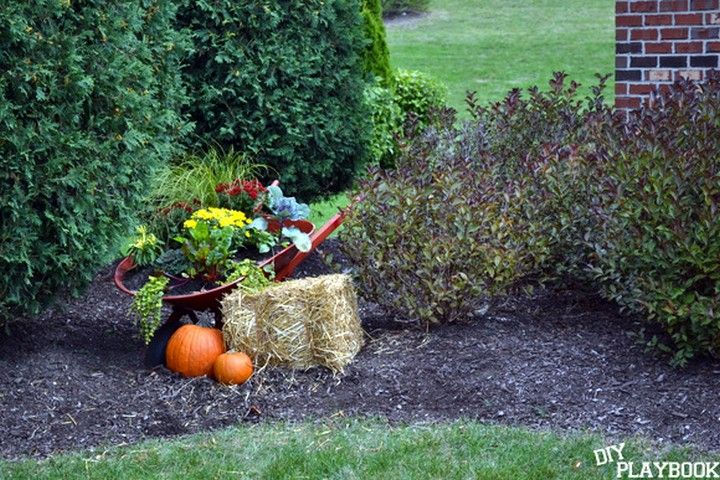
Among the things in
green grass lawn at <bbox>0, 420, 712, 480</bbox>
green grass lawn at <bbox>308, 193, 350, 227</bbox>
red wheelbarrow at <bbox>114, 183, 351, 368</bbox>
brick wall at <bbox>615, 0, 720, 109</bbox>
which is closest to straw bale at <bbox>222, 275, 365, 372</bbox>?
red wheelbarrow at <bbox>114, 183, 351, 368</bbox>

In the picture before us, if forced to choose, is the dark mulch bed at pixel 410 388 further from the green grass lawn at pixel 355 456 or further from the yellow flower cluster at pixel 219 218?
the yellow flower cluster at pixel 219 218

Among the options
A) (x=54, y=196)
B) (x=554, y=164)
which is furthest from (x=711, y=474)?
(x=54, y=196)

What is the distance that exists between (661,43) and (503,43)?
18.0 m

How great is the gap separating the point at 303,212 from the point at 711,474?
2.87m

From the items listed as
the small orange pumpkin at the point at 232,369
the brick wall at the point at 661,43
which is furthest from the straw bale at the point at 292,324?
the brick wall at the point at 661,43

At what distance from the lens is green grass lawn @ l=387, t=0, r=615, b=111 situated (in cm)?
2112

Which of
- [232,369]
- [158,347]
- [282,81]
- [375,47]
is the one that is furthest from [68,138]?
[375,47]

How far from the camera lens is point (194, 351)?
546 cm

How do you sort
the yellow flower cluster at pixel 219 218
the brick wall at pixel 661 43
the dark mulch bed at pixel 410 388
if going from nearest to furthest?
1. the dark mulch bed at pixel 410 388
2. the yellow flower cluster at pixel 219 218
3. the brick wall at pixel 661 43

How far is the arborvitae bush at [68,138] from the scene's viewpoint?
16.5ft

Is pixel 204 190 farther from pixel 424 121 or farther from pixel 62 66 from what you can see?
pixel 424 121

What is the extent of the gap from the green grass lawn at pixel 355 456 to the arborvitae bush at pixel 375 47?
20.4 feet

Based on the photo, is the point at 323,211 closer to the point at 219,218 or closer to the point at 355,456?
the point at 219,218

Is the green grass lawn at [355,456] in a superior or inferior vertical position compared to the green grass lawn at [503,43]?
superior
